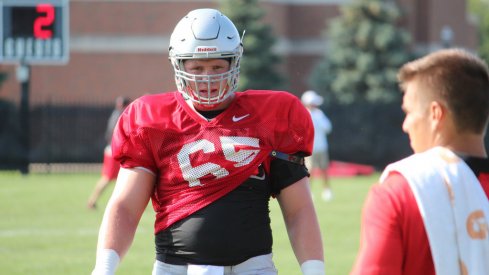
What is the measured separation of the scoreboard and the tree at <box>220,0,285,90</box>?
1634 cm

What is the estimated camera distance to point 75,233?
45.7 ft

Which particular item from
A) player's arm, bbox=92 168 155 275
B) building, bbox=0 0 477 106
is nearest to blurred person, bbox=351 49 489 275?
player's arm, bbox=92 168 155 275

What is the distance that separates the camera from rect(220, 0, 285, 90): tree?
40406mm

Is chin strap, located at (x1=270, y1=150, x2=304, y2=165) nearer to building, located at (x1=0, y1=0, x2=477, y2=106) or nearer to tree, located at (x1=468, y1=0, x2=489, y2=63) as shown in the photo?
building, located at (x1=0, y1=0, x2=477, y2=106)

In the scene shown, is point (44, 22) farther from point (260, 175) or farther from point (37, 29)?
point (260, 175)

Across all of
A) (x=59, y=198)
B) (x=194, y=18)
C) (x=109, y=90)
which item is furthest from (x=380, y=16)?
(x=194, y=18)

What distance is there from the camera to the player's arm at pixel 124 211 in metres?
4.52

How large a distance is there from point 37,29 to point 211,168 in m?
20.5

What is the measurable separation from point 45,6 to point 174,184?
20373 millimetres

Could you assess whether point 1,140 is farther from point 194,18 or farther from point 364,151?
point 194,18

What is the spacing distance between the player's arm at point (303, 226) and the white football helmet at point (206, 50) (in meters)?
0.51

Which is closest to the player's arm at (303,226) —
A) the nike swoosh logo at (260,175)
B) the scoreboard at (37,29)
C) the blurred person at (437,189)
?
the nike swoosh logo at (260,175)

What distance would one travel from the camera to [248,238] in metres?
4.51

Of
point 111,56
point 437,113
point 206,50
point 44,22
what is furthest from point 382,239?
point 111,56
